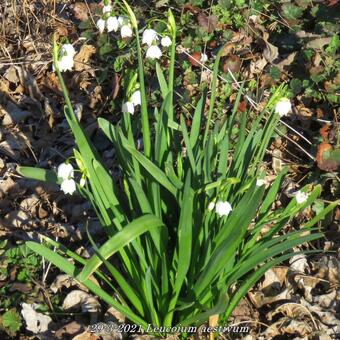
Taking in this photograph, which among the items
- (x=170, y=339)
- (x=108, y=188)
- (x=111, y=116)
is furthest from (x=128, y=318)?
(x=111, y=116)

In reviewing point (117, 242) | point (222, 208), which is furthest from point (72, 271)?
point (222, 208)

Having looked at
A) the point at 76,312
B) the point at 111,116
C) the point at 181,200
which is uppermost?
the point at 181,200

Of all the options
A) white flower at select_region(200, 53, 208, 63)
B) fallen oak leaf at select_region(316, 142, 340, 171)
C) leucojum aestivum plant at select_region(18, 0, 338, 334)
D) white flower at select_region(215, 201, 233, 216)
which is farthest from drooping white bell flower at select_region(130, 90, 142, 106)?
white flower at select_region(200, 53, 208, 63)

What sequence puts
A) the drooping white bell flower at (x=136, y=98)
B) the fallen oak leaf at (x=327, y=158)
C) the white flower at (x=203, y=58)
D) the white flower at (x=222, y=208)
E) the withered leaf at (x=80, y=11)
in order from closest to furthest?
the white flower at (x=222, y=208), the drooping white bell flower at (x=136, y=98), the fallen oak leaf at (x=327, y=158), the white flower at (x=203, y=58), the withered leaf at (x=80, y=11)

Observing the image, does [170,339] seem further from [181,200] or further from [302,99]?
[302,99]

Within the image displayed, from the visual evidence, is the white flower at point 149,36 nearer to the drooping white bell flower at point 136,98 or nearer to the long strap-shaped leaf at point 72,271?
the drooping white bell flower at point 136,98

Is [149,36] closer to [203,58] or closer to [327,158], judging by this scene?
[327,158]

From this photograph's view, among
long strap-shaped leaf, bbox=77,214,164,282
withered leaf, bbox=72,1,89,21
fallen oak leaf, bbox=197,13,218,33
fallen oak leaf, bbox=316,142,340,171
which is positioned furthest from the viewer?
withered leaf, bbox=72,1,89,21

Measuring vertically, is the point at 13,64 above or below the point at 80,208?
above

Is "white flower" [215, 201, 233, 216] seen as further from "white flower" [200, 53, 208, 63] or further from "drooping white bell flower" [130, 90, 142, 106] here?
"white flower" [200, 53, 208, 63]

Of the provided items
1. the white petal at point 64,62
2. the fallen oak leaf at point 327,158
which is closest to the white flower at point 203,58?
the fallen oak leaf at point 327,158

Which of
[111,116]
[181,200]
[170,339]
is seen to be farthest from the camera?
[111,116]
